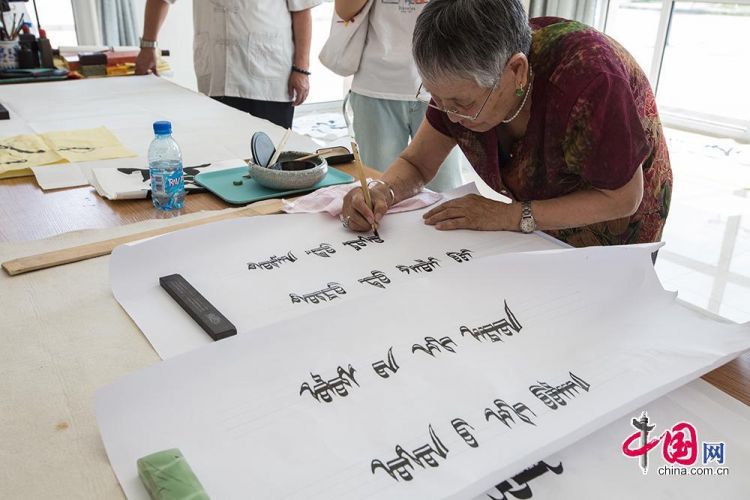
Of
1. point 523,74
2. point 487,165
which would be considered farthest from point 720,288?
point 523,74

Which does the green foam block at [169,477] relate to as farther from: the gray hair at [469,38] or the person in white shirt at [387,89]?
the person in white shirt at [387,89]

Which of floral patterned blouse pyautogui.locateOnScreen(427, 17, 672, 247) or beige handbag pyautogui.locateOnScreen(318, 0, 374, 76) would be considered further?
beige handbag pyautogui.locateOnScreen(318, 0, 374, 76)

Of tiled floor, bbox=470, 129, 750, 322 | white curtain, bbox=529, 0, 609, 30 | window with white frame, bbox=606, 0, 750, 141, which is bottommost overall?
tiled floor, bbox=470, 129, 750, 322

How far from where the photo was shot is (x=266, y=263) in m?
1.01

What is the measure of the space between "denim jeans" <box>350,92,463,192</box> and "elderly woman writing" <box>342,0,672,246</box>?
0.82m

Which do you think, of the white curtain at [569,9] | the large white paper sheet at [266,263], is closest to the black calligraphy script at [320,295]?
the large white paper sheet at [266,263]

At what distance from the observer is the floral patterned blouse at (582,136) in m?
1.03

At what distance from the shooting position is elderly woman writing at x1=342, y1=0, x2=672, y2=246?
1014 mm

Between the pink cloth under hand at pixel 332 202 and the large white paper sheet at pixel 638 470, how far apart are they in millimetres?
670

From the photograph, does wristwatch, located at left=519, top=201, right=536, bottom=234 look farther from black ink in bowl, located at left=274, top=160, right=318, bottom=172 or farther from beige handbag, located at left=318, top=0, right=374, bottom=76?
beige handbag, located at left=318, top=0, right=374, bottom=76

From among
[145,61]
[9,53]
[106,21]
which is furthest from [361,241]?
[106,21]

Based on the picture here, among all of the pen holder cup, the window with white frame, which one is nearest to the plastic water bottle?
the pen holder cup

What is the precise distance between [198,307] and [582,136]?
662 mm

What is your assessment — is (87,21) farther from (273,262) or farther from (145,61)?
(273,262)
